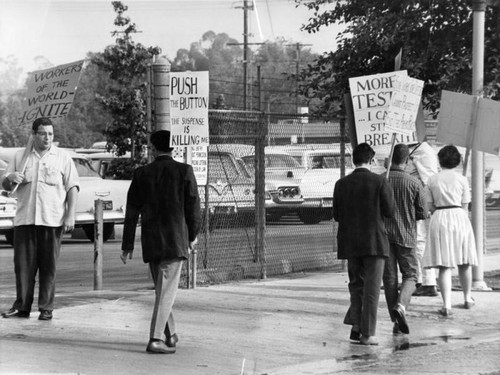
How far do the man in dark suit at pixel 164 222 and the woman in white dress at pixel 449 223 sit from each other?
361cm

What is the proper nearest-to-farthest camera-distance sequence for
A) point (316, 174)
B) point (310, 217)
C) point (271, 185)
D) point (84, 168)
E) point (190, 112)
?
point (190, 112) < point (310, 217) < point (271, 185) < point (316, 174) < point (84, 168)

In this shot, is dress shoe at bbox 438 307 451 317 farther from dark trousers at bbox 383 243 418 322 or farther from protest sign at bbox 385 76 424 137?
protest sign at bbox 385 76 424 137

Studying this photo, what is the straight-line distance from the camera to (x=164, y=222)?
875 cm

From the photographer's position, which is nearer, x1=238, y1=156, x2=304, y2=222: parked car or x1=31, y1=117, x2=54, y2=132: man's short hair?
x1=31, y1=117, x2=54, y2=132: man's short hair

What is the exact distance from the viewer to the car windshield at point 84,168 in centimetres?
2228

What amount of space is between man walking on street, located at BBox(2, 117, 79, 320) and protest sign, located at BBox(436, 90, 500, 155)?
4.72m

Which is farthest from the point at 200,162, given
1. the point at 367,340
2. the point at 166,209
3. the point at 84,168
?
the point at 84,168

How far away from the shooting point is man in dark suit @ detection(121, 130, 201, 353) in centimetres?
868

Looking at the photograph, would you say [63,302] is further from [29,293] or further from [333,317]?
[333,317]

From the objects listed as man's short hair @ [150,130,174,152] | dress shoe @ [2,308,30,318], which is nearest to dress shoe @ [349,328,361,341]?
man's short hair @ [150,130,174,152]

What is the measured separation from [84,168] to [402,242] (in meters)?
13.1

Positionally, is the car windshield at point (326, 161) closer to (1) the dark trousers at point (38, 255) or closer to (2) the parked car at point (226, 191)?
(2) the parked car at point (226, 191)

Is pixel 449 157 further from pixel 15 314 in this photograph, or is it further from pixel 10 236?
pixel 10 236

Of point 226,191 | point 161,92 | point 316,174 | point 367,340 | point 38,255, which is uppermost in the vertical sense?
point 161,92
